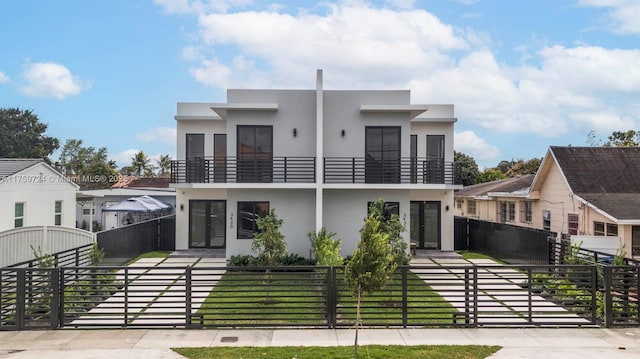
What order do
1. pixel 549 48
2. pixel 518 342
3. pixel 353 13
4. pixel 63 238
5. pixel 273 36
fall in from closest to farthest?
pixel 518 342, pixel 63 238, pixel 353 13, pixel 273 36, pixel 549 48

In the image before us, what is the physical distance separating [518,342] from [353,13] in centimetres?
1132

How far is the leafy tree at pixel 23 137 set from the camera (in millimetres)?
55844

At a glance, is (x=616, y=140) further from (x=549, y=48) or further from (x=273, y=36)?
(x=273, y=36)

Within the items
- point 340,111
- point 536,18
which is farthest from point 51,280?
point 536,18

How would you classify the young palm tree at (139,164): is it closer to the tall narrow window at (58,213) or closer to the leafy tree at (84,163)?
the leafy tree at (84,163)

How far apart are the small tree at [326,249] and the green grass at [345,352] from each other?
3.42 m

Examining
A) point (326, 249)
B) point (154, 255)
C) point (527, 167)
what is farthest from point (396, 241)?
point (527, 167)

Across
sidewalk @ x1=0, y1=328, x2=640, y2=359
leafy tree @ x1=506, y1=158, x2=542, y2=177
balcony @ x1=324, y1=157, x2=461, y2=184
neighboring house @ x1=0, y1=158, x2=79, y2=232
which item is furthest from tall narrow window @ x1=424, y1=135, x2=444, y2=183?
leafy tree @ x1=506, y1=158, x2=542, y2=177

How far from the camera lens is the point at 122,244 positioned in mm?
16422

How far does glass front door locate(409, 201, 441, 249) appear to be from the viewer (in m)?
20.8

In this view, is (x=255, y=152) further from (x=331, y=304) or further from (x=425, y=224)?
(x=425, y=224)

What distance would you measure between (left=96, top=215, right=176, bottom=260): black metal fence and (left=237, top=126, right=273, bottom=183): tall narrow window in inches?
188

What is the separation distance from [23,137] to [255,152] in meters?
53.3

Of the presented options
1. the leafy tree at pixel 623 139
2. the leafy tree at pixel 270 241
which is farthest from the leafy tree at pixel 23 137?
the leafy tree at pixel 623 139
